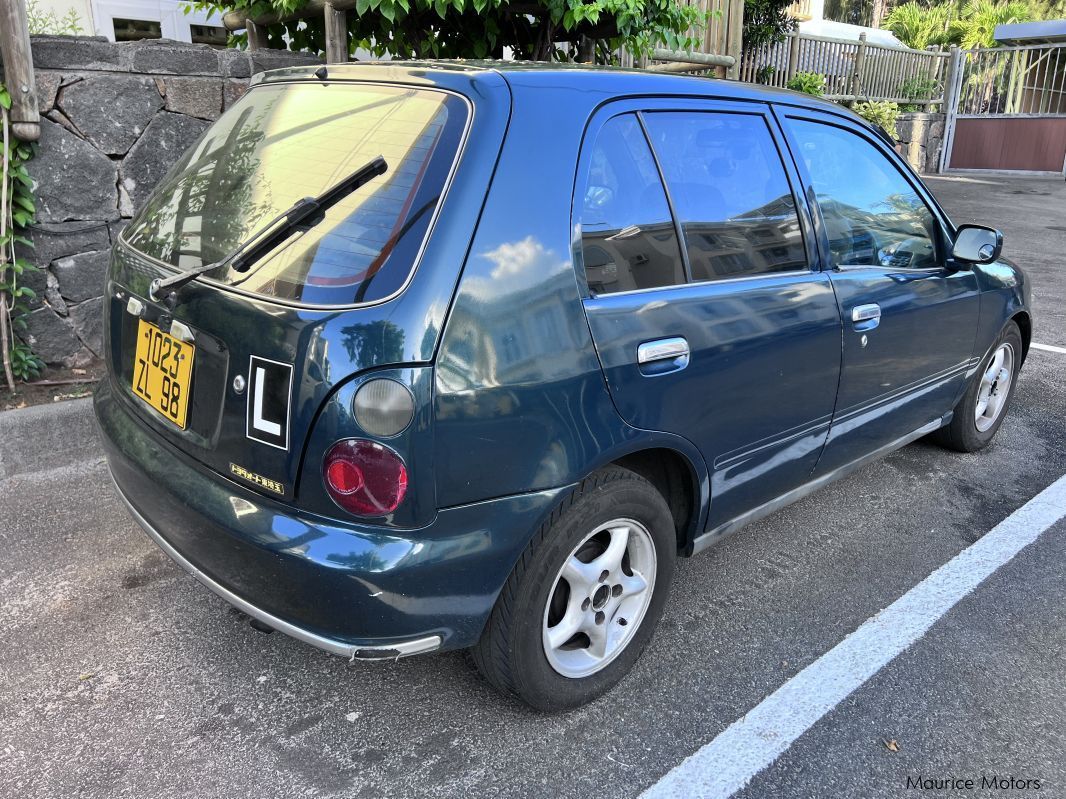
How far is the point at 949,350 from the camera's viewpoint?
3609 mm

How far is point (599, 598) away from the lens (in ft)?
7.78

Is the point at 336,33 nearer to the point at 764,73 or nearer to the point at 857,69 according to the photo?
the point at 764,73

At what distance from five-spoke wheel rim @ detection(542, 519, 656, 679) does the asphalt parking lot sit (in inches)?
6.6

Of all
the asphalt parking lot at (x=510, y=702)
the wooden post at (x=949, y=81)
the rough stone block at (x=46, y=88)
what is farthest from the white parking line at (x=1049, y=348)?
the wooden post at (x=949, y=81)

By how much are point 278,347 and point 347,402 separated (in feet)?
0.78

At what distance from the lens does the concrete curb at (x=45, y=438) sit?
3789 millimetres

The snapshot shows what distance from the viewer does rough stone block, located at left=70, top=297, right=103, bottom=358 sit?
14.7 feet

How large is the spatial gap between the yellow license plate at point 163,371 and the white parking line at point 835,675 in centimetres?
158

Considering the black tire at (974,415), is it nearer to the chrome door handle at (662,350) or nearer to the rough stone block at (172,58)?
the chrome door handle at (662,350)

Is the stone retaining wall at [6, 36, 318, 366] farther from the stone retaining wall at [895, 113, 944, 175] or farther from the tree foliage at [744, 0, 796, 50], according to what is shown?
the stone retaining wall at [895, 113, 944, 175]

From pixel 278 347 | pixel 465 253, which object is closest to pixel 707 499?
pixel 465 253

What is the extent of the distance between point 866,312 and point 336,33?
336cm

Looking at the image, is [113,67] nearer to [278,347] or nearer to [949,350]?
[278,347]

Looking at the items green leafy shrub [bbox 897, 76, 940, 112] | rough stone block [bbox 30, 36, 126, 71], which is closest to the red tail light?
rough stone block [bbox 30, 36, 126, 71]
